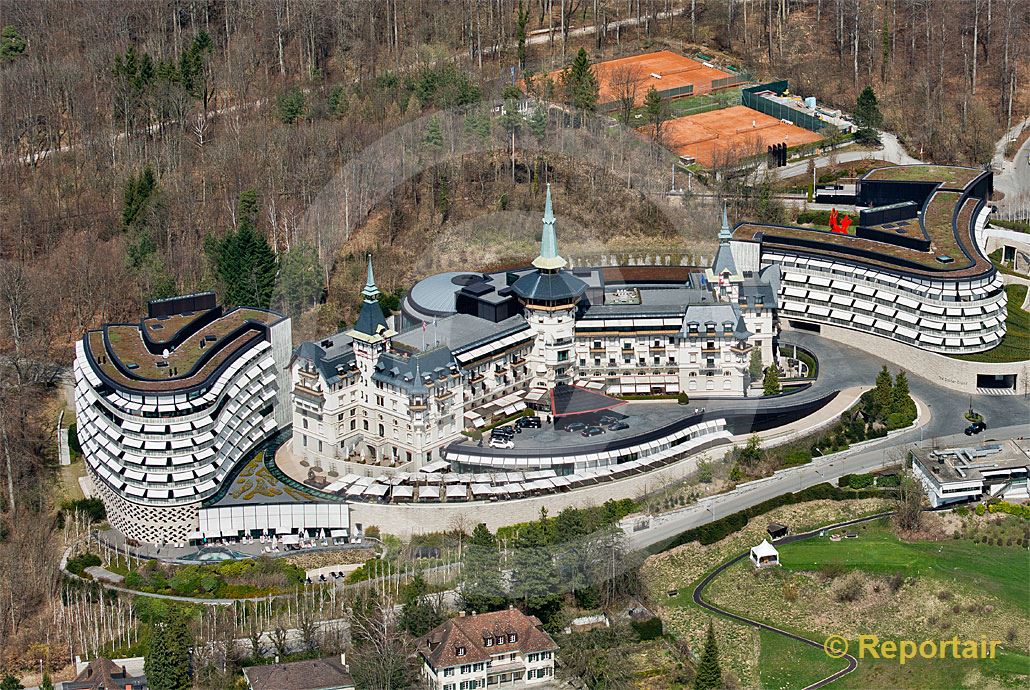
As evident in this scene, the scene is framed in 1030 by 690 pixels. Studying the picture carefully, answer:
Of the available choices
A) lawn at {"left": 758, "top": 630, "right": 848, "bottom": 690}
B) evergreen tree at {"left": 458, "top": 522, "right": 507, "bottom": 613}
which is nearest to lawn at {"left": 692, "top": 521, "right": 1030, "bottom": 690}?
lawn at {"left": 758, "top": 630, "right": 848, "bottom": 690}

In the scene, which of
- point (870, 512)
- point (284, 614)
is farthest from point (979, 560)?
point (284, 614)

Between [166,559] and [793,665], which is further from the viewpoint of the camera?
[166,559]

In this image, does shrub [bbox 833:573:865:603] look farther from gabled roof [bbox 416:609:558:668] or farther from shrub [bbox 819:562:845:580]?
gabled roof [bbox 416:609:558:668]

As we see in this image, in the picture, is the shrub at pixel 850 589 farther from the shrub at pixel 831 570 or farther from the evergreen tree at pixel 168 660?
the evergreen tree at pixel 168 660

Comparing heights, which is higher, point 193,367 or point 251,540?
point 193,367

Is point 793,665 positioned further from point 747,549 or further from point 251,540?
point 251,540

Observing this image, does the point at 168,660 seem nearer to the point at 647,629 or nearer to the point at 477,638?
the point at 477,638
